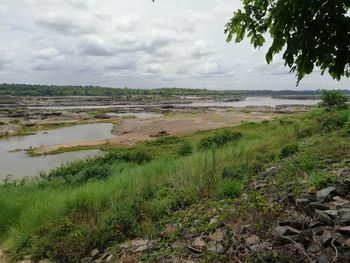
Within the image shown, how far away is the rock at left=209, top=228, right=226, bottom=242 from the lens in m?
5.68

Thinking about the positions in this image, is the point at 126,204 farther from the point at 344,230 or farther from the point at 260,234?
the point at 344,230

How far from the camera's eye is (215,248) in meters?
5.34

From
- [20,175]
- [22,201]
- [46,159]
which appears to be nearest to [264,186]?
[22,201]

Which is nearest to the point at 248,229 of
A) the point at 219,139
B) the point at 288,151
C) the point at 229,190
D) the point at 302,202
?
the point at 302,202

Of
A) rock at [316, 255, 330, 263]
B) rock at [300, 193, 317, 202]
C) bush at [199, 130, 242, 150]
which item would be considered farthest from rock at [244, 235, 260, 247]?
bush at [199, 130, 242, 150]

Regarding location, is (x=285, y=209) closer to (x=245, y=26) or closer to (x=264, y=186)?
(x=264, y=186)

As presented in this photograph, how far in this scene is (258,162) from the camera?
38.4 ft

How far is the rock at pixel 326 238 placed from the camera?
14.9 feet

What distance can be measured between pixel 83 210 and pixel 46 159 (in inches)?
986

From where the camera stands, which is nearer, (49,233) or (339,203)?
(339,203)

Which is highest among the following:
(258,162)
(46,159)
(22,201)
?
(258,162)

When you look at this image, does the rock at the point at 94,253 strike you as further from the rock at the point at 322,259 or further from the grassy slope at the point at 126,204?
the rock at the point at 322,259

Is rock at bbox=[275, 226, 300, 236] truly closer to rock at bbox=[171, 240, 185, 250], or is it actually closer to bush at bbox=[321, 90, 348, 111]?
rock at bbox=[171, 240, 185, 250]

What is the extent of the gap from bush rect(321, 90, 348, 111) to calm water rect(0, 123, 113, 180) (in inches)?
745
